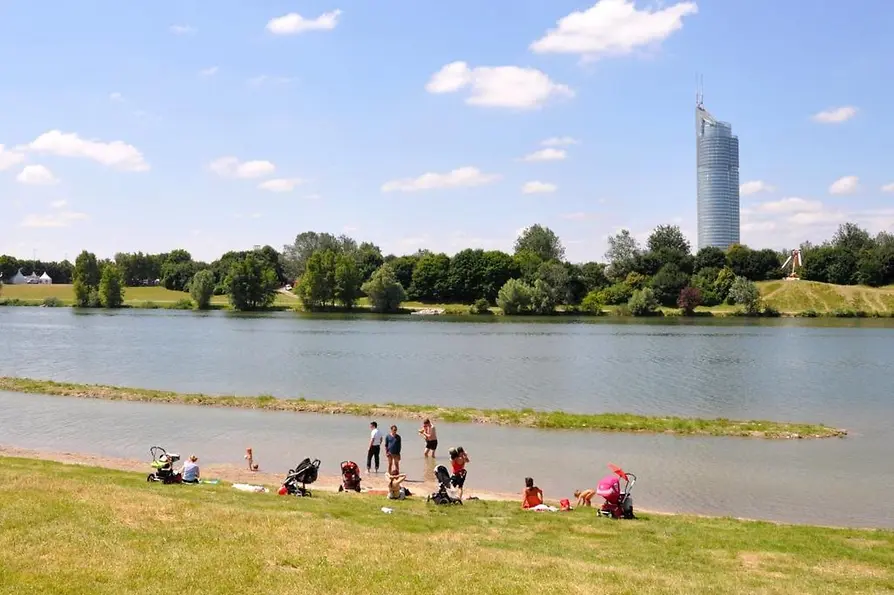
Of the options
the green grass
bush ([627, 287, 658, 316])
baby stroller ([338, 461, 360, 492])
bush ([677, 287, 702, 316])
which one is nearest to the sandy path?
baby stroller ([338, 461, 360, 492])

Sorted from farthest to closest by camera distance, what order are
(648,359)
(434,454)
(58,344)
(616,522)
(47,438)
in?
(58,344) → (648,359) → (47,438) → (434,454) → (616,522)

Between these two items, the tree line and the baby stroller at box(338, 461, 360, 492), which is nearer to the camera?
the baby stroller at box(338, 461, 360, 492)

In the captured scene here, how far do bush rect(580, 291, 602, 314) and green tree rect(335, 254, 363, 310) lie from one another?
155 feet

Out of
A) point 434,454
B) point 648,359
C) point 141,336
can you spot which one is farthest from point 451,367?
point 141,336

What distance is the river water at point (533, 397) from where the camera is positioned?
992 inches

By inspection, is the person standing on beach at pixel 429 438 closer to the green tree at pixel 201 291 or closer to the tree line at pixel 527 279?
the tree line at pixel 527 279

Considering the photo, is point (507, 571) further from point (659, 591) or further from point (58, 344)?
point (58, 344)

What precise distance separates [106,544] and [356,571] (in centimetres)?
410

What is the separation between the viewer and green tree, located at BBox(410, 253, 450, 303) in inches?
6412

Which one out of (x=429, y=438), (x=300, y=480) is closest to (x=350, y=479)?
(x=300, y=480)

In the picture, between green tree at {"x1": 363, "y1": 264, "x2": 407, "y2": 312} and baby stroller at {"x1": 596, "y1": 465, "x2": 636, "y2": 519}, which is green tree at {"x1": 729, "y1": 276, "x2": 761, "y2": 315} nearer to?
green tree at {"x1": 363, "y1": 264, "x2": 407, "y2": 312}

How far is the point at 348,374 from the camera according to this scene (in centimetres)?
5288

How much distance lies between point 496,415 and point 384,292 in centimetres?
11043

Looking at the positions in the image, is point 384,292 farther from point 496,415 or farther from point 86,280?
point 496,415
